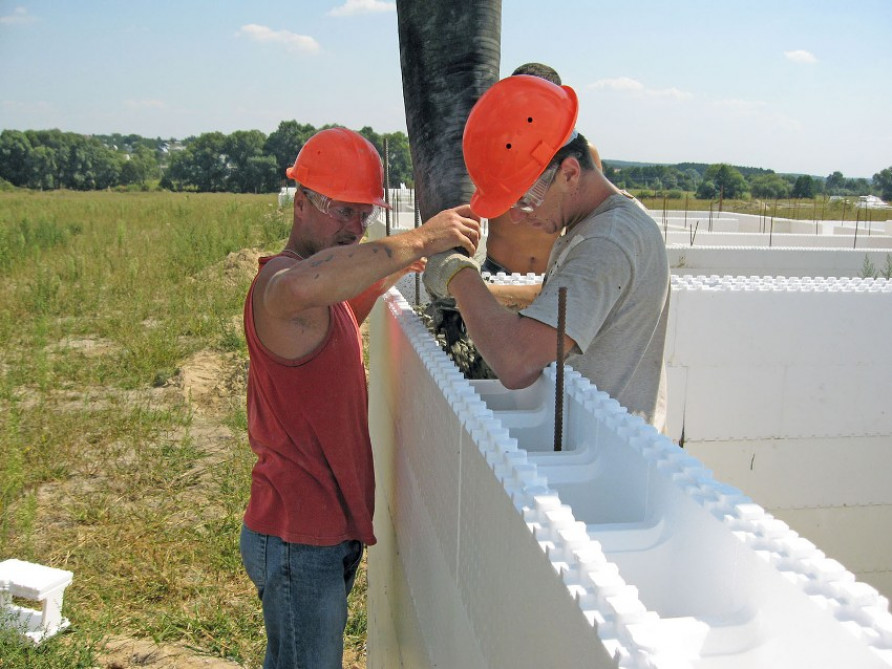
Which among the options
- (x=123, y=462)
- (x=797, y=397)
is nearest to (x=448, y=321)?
(x=797, y=397)

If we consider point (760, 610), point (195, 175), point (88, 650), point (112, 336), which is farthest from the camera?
point (195, 175)

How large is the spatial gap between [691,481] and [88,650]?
3.66m

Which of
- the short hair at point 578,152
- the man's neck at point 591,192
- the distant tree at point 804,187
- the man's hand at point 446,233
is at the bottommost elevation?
the man's hand at point 446,233

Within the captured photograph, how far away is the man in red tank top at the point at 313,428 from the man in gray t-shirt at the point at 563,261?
0.20 m

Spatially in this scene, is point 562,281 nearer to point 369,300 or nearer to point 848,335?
point 369,300

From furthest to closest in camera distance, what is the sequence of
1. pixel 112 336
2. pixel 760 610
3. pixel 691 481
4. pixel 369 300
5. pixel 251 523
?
pixel 112 336, pixel 369 300, pixel 251 523, pixel 691 481, pixel 760 610

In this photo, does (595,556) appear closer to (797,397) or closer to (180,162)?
(797,397)

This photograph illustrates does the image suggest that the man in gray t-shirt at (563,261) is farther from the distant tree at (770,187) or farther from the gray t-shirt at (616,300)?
the distant tree at (770,187)

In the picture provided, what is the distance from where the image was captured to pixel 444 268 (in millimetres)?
2184

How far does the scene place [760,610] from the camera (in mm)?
1065

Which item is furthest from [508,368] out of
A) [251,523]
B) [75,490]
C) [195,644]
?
[75,490]

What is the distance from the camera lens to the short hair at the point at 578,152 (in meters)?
2.11

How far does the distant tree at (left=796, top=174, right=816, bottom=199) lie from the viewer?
168ft

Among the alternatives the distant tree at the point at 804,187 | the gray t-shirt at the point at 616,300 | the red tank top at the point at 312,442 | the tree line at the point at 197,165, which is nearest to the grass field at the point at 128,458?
the red tank top at the point at 312,442
